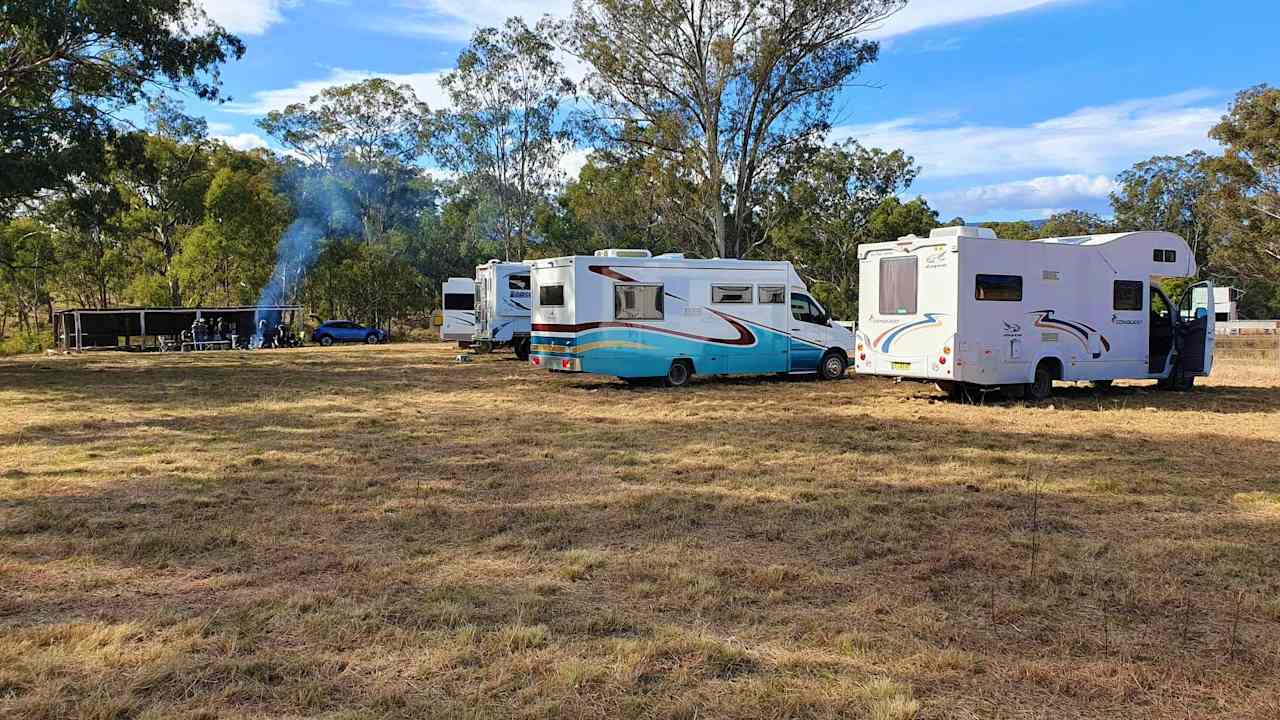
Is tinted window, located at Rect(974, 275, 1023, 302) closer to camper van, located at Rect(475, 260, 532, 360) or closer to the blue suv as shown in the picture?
camper van, located at Rect(475, 260, 532, 360)

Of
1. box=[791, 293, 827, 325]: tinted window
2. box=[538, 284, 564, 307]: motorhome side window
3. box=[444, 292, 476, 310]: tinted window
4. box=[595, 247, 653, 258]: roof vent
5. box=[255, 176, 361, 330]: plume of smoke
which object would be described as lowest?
box=[791, 293, 827, 325]: tinted window

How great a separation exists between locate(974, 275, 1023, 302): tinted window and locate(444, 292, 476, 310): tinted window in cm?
2147

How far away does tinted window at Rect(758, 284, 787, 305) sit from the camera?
16.8m

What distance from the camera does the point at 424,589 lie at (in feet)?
16.2

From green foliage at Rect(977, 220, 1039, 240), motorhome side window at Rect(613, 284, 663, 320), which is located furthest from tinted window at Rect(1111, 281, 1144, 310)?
green foliage at Rect(977, 220, 1039, 240)

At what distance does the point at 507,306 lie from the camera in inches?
953

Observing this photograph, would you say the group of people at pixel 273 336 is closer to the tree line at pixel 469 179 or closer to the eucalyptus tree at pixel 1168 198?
the tree line at pixel 469 179

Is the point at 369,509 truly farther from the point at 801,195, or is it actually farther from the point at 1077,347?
the point at 801,195

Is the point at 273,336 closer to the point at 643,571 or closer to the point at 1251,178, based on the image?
the point at 643,571

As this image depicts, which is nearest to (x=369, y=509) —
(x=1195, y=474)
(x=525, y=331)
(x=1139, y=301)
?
(x=1195, y=474)

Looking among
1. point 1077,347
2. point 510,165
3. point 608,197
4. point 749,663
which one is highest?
point 510,165

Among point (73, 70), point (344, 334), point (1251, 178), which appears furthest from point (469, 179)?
point (1251, 178)

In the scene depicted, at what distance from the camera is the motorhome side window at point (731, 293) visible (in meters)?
16.4

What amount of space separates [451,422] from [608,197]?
67.3ft
